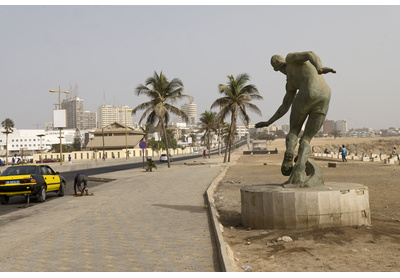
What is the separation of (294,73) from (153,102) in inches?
1059

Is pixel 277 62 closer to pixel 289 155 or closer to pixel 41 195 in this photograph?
pixel 289 155

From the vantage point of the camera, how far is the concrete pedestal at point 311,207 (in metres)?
7.19

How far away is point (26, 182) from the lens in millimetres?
13922

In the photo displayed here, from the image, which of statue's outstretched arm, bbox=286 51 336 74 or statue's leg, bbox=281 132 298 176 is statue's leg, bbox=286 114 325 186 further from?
statue's outstretched arm, bbox=286 51 336 74

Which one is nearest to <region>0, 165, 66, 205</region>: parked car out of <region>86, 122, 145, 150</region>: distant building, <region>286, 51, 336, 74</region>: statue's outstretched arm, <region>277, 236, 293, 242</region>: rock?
<region>286, 51, 336, 74</region>: statue's outstretched arm

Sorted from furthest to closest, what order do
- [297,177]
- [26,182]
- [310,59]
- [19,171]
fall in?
[19,171], [26,182], [297,177], [310,59]

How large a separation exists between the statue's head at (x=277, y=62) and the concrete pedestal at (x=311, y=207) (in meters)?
2.82

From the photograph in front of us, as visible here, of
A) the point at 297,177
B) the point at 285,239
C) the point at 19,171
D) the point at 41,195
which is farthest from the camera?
the point at 19,171

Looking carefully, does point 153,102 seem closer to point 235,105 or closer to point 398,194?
Answer: point 235,105

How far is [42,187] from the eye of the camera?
48.0 ft

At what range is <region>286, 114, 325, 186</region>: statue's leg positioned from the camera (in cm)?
815

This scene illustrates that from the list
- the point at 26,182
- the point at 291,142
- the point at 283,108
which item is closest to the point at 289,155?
the point at 291,142

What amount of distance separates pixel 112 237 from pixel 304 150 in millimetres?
4188

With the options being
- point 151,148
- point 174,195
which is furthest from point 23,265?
point 151,148
